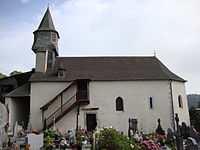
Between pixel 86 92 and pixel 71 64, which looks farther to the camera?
pixel 71 64

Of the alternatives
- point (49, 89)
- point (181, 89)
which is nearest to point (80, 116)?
point (49, 89)

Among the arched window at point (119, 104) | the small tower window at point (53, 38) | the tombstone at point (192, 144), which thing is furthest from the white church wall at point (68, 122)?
the tombstone at point (192, 144)

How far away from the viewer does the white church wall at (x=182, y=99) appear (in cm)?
2003

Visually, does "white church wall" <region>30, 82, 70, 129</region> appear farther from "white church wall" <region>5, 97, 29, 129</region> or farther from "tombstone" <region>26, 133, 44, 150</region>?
"tombstone" <region>26, 133, 44, 150</region>

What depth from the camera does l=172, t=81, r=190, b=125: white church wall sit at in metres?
20.0

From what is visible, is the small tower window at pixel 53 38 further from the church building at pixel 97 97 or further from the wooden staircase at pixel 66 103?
the wooden staircase at pixel 66 103

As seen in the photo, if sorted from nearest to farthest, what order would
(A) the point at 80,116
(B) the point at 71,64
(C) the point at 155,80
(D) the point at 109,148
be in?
(D) the point at 109,148 < (A) the point at 80,116 < (C) the point at 155,80 < (B) the point at 71,64

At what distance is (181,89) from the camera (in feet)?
70.0

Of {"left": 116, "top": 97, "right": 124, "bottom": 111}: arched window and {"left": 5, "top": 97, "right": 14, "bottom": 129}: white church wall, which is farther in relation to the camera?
{"left": 116, "top": 97, "right": 124, "bottom": 111}: arched window

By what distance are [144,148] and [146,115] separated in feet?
32.6

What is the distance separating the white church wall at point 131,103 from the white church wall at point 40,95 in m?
3.34

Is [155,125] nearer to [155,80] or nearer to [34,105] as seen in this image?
[155,80]

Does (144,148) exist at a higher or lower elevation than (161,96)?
lower

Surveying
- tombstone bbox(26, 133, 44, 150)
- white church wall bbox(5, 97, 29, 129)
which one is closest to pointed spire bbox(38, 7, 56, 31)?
white church wall bbox(5, 97, 29, 129)
